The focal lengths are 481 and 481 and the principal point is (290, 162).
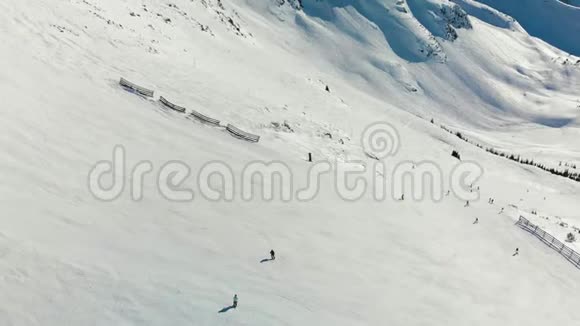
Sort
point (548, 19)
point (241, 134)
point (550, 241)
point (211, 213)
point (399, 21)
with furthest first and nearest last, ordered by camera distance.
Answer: point (548, 19), point (399, 21), point (241, 134), point (550, 241), point (211, 213)

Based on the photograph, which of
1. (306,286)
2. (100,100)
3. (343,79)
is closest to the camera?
(306,286)

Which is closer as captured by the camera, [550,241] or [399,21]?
[550,241]

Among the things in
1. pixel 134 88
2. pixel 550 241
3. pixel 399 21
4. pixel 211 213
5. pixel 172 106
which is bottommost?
pixel 211 213

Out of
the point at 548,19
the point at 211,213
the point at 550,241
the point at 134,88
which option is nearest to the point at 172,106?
the point at 134,88

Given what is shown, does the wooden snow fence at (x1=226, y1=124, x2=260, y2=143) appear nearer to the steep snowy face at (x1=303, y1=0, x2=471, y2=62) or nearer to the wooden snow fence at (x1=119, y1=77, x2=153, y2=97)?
the wooden snow fence at (x1=119, y1=77, x2=153, y2=97)

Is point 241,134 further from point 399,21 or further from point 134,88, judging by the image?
point 399,21

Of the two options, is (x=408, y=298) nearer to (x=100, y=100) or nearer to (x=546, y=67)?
(x=100, y=100)

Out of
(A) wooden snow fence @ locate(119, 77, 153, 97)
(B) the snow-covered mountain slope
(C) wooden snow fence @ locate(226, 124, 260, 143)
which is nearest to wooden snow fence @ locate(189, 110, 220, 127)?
(C) wooden snow fence @ locate(226, 124, 260, 143)

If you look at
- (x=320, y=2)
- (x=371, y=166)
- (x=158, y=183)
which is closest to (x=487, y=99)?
(x=320, y=2)

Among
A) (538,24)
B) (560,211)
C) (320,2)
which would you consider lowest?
(560,211)
